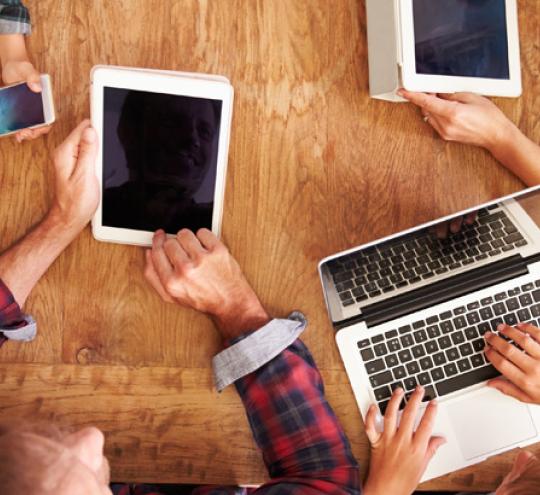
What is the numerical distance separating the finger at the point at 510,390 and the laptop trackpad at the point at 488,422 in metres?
0.01

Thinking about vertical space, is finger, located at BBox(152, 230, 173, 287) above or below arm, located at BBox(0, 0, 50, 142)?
below

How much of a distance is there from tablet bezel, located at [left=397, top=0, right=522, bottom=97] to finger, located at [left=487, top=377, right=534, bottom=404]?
0.47 m

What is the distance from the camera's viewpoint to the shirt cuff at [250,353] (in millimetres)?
945

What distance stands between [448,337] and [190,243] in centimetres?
44

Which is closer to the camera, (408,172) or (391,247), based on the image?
(391,247)

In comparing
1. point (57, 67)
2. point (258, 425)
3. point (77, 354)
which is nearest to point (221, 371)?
point (258, 425)

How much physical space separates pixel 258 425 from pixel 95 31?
2.20 ft

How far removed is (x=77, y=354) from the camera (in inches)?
38.3

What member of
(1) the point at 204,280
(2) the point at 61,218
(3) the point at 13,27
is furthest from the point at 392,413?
(3) the point at 13,27

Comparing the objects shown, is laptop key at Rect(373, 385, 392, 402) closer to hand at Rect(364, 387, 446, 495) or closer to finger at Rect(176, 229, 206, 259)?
hand at Rect(364, 387, 446, 495)

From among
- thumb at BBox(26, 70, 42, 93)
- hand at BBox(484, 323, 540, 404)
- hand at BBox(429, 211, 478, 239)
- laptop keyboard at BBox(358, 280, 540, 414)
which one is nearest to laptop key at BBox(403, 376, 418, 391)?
laptop keyboard at BBox(358, 280, 540, 414)

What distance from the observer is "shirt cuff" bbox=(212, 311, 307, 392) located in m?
0.95

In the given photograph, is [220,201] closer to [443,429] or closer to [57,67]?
[57,67]

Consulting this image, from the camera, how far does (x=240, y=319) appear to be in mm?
979
